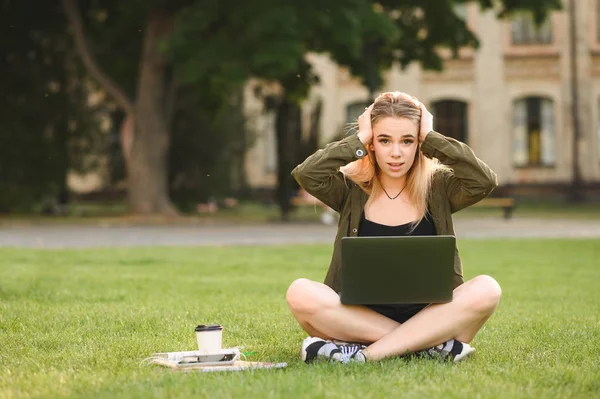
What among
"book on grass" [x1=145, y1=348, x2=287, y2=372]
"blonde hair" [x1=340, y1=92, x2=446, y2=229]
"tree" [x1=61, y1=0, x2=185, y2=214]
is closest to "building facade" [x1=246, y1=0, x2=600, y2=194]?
"tree" [x1=61, y1=0, x2=185, y2=214]

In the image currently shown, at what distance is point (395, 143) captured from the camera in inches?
226

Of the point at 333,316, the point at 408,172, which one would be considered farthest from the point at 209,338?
the point at 408,172

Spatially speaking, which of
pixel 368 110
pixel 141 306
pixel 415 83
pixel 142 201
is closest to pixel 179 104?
pixel 142 201

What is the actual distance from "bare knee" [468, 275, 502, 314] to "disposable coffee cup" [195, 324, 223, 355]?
1.31m

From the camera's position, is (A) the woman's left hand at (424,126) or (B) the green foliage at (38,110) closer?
(A) the woman's left hand at (424,126)

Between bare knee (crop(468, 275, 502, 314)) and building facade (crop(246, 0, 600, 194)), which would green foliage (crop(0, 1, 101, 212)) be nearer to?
building facade (crop(246, 0, 600, 194))

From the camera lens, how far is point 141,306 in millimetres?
8680

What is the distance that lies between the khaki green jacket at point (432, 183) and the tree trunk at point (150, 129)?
65.8 feet

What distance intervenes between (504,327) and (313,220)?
19.5m

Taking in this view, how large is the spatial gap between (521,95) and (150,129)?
63.9 feet

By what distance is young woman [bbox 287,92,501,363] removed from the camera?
221 inches

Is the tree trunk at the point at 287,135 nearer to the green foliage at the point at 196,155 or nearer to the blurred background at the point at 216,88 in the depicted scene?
the blurred background at the point at 216,88

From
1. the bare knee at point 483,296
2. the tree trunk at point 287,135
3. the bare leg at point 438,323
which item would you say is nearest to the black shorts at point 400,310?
the bare leg at point 438,323

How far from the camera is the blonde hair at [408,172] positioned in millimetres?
Answer: 5746
